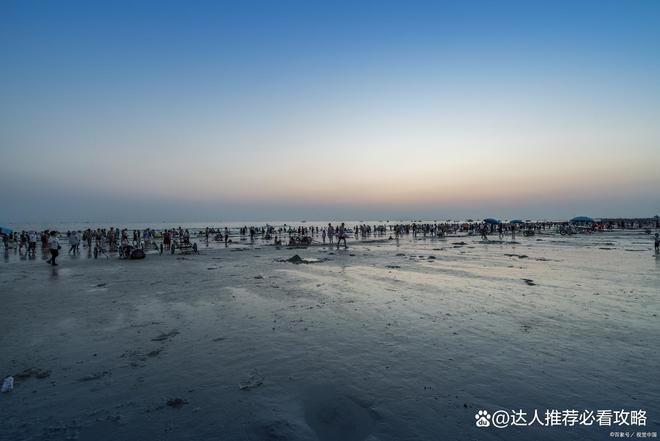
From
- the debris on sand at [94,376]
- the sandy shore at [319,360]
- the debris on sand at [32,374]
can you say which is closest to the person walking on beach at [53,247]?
the sandy shore at [319,360]

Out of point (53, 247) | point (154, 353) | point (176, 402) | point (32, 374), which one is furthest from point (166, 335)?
point (53, 247)

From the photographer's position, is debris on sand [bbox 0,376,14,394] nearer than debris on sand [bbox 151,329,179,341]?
Yes

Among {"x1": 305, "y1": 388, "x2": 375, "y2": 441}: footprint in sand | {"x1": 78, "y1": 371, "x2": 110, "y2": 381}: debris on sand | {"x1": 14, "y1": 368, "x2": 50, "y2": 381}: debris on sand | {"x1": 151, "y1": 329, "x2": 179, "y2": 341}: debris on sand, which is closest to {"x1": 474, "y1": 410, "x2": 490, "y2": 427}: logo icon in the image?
{"x1": 305, "y1": 388, "x2": 375, "y2": 441}: footprint in sand

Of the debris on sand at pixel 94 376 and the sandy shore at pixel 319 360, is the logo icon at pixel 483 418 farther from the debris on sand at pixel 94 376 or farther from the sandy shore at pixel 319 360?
the debris on sand at pixel 94 376

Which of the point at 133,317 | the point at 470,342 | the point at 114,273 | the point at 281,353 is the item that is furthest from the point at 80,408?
the point at 114,273

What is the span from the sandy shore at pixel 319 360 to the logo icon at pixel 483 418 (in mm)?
87

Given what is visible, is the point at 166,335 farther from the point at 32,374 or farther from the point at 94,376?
the point at 32,374

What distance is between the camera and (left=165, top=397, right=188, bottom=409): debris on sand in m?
5.22

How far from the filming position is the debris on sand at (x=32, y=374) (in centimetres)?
629

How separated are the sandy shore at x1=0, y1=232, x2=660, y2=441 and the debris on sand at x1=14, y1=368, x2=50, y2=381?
0.09m

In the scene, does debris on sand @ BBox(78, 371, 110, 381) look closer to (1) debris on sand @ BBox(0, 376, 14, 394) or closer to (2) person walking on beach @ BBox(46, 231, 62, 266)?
(1) debris on sand @ BBox(0, 376, 14, 394)

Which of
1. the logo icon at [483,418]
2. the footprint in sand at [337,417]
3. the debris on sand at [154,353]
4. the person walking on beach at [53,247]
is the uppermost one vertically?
the person walking on beach at [53,247]

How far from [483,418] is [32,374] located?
793 centimetres

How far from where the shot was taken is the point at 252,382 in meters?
6.01
